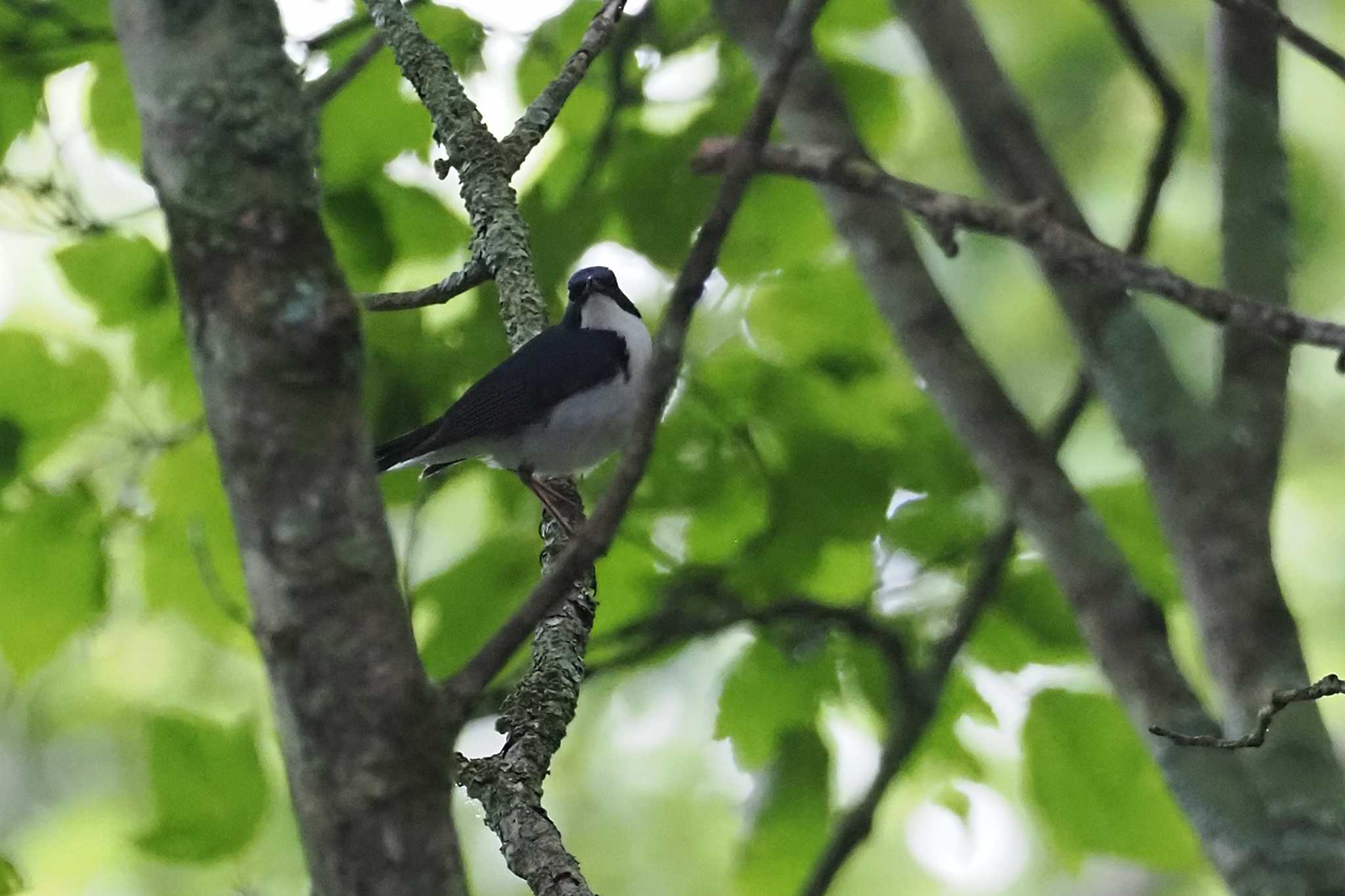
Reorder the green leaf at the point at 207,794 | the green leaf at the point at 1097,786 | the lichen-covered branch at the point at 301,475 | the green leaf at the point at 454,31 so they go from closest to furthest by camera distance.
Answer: the lichen-covered branch at the point at 301,475, the green leaf at the point at 207,794, the green leaf at the point at 1097,786, the green leaf at the point at 454,31

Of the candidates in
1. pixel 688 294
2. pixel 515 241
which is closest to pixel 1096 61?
A: pixel 515 241

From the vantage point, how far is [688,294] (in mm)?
1372

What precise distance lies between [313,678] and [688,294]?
1.76ft

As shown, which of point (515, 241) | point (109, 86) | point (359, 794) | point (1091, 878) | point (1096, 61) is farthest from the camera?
point (1091, 878)

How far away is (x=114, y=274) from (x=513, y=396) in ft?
3.94

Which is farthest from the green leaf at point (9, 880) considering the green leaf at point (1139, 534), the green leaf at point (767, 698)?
the green leaf at point (1139, 534)

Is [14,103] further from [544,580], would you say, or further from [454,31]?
[544,580]

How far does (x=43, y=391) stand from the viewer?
11.3 ft

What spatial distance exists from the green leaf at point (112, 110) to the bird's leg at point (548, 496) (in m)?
1.43

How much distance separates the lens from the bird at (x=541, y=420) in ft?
13.3

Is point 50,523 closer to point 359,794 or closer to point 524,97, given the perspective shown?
point 524,97

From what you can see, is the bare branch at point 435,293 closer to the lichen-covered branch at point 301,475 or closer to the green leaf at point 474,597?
the green leaf at point 474,597

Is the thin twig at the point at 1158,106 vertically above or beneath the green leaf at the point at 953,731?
above

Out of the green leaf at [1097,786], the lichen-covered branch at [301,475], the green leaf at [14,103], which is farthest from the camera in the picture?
the green leaf at [14,103]
